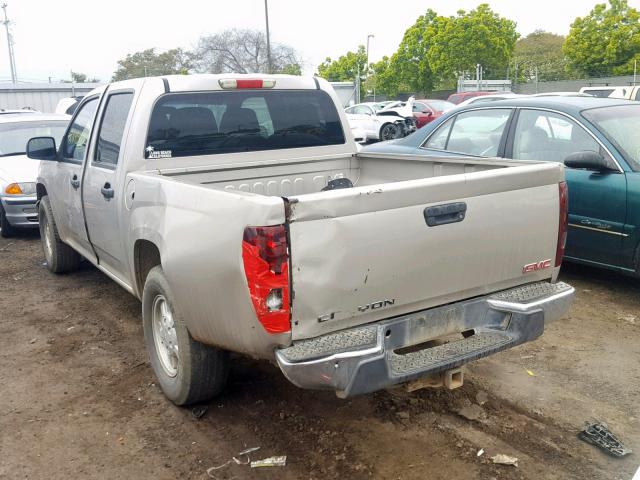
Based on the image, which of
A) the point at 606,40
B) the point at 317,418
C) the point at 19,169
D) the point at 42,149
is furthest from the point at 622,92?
the point at 606,40

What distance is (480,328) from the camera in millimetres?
3361

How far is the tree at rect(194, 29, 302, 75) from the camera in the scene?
47469 millimetres

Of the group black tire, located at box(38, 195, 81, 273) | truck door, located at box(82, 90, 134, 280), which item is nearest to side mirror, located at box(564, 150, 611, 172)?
truck door, located at box(82, 90, 134, 280)

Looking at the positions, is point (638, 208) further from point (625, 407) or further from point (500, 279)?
point (500, 279)

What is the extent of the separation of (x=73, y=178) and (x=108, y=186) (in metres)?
1.04

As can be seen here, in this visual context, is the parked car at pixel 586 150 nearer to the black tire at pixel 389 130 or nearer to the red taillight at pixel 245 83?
the red taillight at pixel 245 83

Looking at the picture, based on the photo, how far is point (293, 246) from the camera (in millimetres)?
2729

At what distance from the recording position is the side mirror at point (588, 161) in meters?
5.31

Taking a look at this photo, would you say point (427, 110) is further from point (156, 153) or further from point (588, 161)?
point (156, 153)

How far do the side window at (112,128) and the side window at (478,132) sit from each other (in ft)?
11.2

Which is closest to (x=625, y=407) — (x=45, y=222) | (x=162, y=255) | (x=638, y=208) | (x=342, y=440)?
(x=342, y=440)

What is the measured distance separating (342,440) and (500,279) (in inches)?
47.2

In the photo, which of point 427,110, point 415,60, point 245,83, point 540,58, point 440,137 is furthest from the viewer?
point 540,58

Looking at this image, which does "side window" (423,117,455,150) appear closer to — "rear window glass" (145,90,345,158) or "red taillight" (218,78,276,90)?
"rear window glass" (145,90,345,158)
